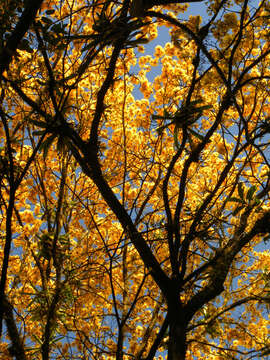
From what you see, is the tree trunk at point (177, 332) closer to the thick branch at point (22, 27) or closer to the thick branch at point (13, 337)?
the thick branch at point (13, 337)

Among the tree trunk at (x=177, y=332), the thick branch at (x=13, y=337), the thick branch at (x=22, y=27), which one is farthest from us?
the thick branch at (x=13, y=337)

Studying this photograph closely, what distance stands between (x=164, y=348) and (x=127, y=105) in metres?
4.44

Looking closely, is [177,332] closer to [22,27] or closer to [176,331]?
[176,331]

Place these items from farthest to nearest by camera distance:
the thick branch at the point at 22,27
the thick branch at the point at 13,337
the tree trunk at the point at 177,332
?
1. the thick branch at the point at 13,337
2. the tree trunk at the point at 177,332
3. the thick branch at the point at 22,27

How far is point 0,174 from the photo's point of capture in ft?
9.59

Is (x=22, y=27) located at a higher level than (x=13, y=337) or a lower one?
higher

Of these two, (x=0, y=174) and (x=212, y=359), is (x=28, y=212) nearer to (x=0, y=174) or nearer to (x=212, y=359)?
(x=0, y=174)

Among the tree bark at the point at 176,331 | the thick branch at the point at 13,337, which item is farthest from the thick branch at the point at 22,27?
the tree bark at the point at 176,331

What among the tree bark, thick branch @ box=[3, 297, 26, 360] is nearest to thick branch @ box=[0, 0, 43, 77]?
thick branch @ box=[3, 297, 26, 360]

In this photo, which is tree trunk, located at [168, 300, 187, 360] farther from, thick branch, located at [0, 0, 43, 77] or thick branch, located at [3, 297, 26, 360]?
thick branch, located at [0, 0, 43, 77]

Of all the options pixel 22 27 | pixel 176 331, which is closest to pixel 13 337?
pixel 176 331

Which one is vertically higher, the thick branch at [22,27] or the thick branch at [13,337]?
the thick branch at [22,27]

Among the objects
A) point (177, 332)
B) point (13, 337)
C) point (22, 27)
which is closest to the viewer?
point (22, 27)

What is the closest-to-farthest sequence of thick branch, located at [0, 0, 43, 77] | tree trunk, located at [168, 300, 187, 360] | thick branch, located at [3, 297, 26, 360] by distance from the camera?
thick branch, located at [0, 0, 43, 77], tree trunk, located at [168, 300, 187, 360], thick branch, located at [3, 297, 26, 360]
